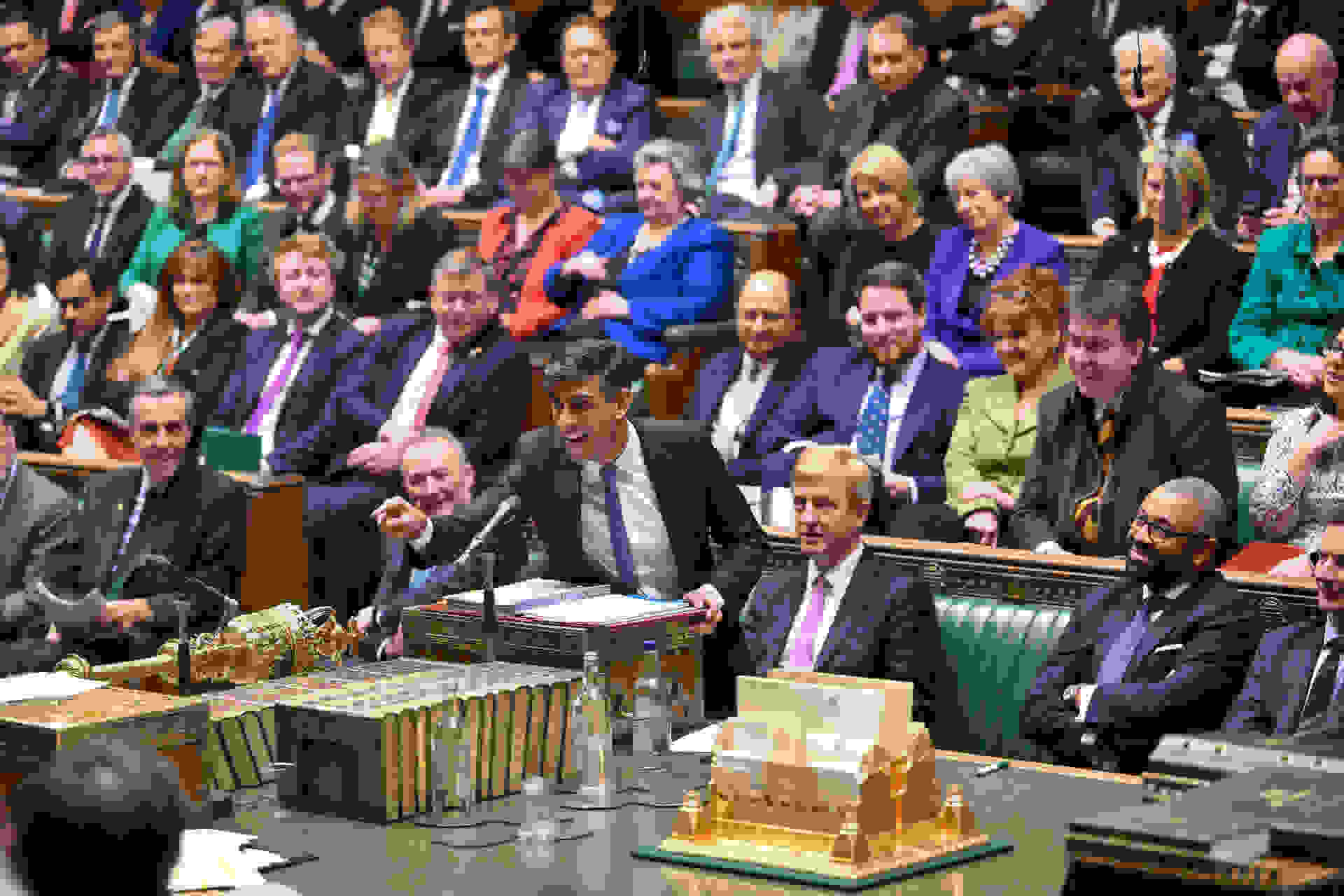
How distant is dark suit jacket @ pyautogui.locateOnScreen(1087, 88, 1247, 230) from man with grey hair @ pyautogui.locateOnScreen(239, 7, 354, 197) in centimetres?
315

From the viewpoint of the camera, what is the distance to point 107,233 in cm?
856

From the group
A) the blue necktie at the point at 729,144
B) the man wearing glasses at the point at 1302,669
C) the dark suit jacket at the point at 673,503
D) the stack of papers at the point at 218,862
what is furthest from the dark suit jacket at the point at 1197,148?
the stack of papers at the point at 218,862

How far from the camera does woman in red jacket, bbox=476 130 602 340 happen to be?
7215mm

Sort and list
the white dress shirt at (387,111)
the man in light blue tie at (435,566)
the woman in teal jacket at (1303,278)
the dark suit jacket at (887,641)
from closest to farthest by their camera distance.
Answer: the dark suit jacket at (887,641) < the man in light blue tie at (435,566) < the woman in teal jacket at (1303,278) < the white dress shirt at (387,111)

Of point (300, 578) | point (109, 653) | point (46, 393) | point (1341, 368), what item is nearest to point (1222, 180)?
point (1341, 368)

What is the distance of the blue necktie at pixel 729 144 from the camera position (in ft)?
25.2

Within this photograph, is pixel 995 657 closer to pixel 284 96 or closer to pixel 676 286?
pixel 676 286

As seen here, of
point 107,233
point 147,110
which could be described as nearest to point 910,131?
point 107,233

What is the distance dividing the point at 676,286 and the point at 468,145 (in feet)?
5.85

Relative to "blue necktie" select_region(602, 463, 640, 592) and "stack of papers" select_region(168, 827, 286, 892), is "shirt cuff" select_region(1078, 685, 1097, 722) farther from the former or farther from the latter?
"stack of papers" select_region(168, 827, 286, 892)

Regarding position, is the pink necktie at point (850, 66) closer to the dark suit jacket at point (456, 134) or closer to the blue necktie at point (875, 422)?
the dark suit jacket at point (456, 134)

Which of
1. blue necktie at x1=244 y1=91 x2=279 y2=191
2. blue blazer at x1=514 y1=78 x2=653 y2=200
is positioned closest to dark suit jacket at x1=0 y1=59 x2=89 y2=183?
blue necktie at x1=244 y1=91 x2=279 y2=191

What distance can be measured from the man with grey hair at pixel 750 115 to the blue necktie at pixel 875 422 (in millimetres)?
1566

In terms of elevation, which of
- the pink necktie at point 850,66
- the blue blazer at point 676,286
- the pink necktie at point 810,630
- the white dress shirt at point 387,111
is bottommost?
the pink necktie at point 810,630
